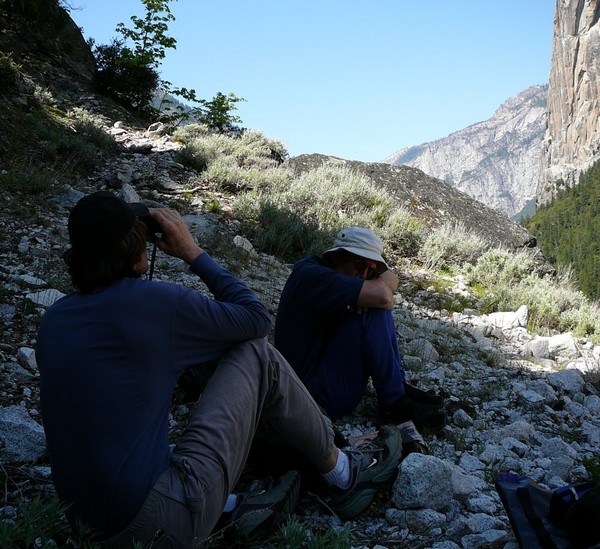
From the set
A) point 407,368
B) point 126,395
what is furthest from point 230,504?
point 407,368

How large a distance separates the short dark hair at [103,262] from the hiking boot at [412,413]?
1988 mm

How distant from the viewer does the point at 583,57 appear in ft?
377

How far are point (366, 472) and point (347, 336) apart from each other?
0.85 metres

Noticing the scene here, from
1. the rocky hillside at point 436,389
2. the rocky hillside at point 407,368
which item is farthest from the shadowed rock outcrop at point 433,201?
the rocky hillside at point 436,389

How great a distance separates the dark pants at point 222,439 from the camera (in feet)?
5.86

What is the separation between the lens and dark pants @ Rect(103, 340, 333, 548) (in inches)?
70.3

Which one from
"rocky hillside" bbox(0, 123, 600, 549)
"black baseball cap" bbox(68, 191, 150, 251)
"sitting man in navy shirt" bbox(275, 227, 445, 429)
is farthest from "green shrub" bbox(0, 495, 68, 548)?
"sitting man in navy shirt" bbox(275, 227, 445, 429)

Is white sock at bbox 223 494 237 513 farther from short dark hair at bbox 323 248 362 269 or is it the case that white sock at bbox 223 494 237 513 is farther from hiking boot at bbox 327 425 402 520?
short dark hair at bbox 323 248 362 269

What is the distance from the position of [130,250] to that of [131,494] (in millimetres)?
768

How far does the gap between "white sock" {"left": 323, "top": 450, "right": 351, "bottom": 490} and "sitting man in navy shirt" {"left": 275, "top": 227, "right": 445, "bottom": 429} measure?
2.46ft

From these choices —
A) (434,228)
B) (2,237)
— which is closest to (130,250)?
(2,237)

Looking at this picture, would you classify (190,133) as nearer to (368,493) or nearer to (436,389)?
(436,389)

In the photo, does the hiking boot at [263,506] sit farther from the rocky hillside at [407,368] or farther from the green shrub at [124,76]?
the green shrub at [124,76]

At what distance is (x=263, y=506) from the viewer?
2.27 metres
